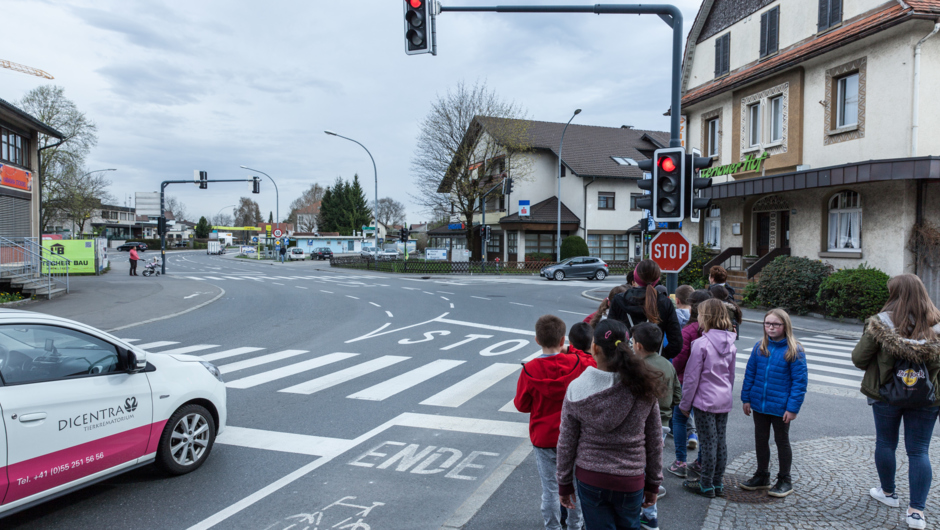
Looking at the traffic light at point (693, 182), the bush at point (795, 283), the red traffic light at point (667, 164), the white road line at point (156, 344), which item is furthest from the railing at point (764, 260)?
the white road line at point (156, 344)

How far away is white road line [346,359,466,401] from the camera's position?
752cm

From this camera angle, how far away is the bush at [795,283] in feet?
54.6

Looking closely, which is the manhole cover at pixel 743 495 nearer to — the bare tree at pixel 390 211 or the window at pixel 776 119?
the window at pixel 776 119

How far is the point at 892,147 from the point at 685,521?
51.2ft

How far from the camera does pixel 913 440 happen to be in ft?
13.0

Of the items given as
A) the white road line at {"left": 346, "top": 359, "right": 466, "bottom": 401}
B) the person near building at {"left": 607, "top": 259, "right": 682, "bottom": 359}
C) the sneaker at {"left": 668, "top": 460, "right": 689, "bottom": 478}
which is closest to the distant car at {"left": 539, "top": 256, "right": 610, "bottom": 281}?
the white road line at {"left": 346, "top": 359, "right": 466, "bottom": 401}

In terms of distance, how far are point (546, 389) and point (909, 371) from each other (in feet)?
8.36

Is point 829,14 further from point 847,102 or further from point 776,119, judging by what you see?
point 776,119

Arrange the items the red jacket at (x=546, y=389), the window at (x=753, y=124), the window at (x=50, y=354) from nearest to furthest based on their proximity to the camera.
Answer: the red jacket at (x=546, y=389) → the window at (x=50, y=354) → the window at (x=753, y=124)

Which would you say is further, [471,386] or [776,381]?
[471,386]

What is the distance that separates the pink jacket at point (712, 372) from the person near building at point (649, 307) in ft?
1.72

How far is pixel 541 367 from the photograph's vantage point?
3424mm

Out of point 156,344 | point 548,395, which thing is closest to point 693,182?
point 548,395

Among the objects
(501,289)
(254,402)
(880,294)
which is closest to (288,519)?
(254,402)
